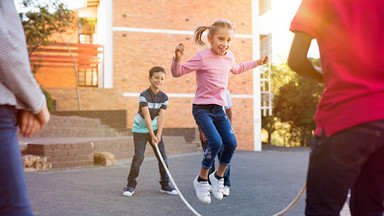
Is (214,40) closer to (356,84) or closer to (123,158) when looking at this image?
(356,84)

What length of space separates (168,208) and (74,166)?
530cm

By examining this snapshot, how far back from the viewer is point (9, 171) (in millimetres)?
1658

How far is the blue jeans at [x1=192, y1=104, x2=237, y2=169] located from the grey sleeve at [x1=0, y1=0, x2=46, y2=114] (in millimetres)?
3010

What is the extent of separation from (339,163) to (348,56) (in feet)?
1.40

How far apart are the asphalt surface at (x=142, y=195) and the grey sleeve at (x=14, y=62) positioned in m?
3.59

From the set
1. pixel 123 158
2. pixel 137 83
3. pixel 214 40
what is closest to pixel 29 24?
pixel 137 83

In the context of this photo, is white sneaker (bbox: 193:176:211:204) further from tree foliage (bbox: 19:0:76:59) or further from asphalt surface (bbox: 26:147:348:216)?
tree foliage (bbox: 19:0:76:59)

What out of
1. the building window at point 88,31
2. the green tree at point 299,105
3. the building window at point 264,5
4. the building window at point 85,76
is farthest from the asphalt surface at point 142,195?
the green tree at point 299,105

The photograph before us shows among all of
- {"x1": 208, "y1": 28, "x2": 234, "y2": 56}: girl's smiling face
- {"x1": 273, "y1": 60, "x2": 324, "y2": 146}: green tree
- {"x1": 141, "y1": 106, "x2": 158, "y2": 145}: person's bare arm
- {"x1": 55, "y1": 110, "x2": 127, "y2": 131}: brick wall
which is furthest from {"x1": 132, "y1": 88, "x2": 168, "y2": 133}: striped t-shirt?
{"x1": 273, "y1": 60, "x2": 324, "y2": 146}: green tree

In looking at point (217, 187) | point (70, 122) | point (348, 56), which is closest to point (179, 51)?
point (217, 187)

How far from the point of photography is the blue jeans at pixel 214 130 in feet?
15.4

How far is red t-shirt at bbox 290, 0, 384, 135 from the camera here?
1.70m

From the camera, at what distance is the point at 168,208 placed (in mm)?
5535

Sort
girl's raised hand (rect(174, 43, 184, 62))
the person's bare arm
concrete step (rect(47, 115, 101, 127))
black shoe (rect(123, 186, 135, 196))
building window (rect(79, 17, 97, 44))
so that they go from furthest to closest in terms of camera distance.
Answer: building window (rect(79, 17, 97, 44)), concrete step (rect(47, 115, 101, 127)), black shoe (rect(123, 186, 135, 196)), the person's bare arm, girl's raised hand (rect(174, 43, 184, 62))
